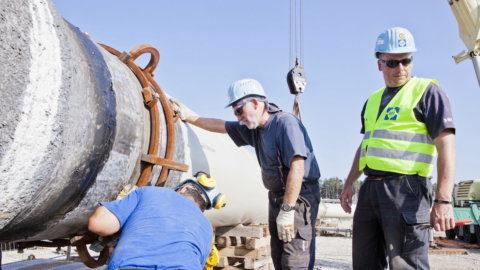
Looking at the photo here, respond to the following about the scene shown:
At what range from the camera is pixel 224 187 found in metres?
3.43

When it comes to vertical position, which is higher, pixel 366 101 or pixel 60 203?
pixel 366 101

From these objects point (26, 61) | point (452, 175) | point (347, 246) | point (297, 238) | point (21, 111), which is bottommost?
point (347, 246)

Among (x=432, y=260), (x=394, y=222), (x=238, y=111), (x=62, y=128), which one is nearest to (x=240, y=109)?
(x=238, y=111)

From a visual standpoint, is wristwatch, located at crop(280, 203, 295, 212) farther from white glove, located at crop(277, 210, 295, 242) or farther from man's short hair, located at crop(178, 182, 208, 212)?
man's short hair, located at crop(178, 182, 208, 212)

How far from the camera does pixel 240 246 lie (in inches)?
180

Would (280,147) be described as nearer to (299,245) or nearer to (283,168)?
(283,168)

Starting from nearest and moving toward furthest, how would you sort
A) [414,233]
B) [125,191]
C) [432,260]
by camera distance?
[125,191]
[414,233]
[432,260]

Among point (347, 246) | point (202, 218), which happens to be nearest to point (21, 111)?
point (202, 218)

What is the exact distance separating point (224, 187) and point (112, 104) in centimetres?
173

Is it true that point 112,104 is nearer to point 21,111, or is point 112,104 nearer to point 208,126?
point 21,111

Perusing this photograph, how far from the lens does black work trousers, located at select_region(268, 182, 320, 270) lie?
2711 millimetres

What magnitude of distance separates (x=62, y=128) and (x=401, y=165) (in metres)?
1.69

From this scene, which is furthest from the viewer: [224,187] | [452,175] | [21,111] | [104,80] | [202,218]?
[224,187]

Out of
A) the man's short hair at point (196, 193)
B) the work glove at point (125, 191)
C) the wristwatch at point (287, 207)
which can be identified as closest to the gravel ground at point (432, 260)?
the wristwatch at point (287, 207)
